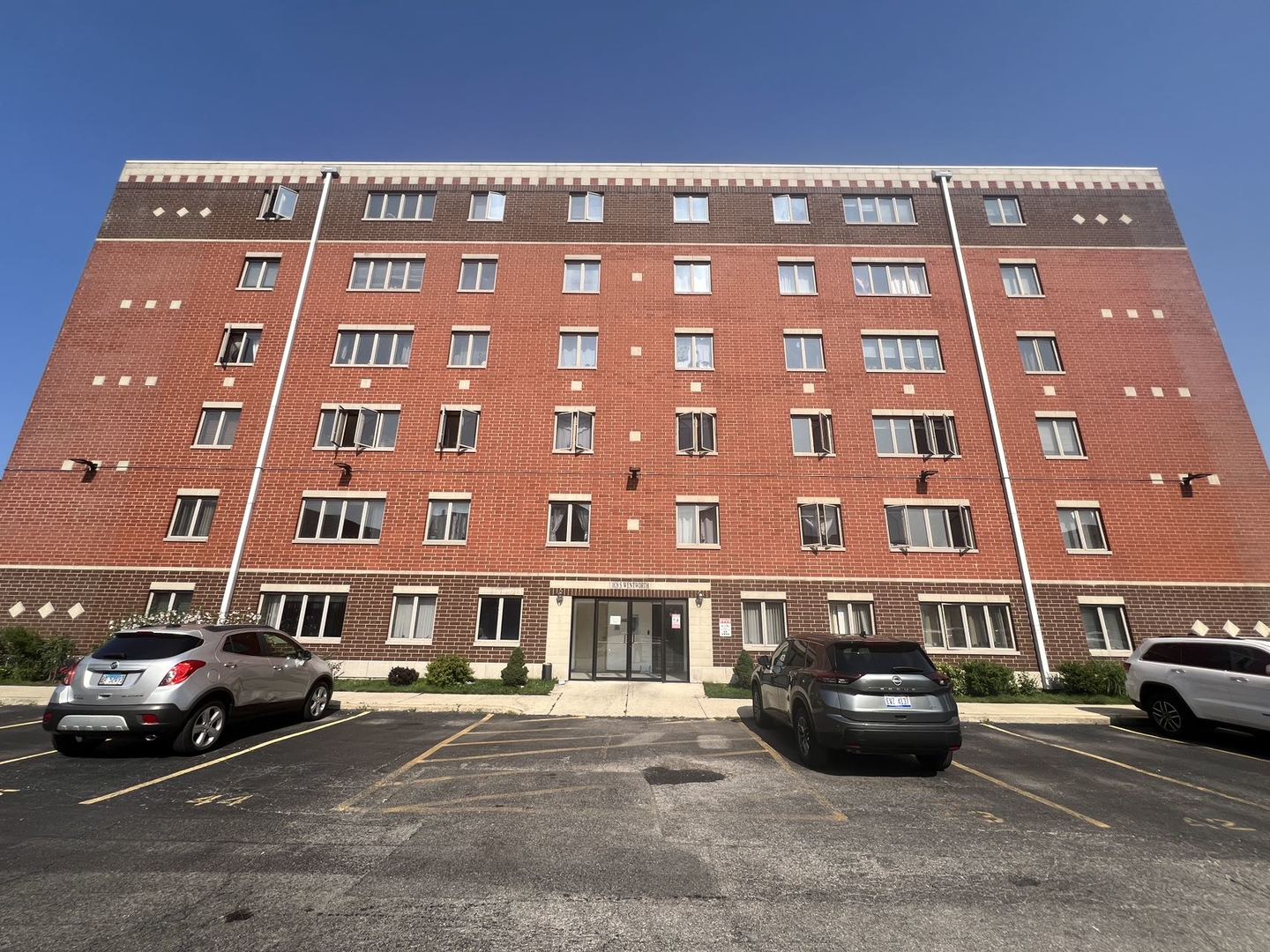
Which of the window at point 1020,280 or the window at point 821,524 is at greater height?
the window at point 1020,280

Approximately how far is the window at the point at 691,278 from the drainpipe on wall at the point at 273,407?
15.6 m

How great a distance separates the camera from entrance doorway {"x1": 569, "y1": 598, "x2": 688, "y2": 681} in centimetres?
1795

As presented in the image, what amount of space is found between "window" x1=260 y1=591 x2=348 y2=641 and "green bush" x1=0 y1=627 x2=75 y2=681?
5.26 meters

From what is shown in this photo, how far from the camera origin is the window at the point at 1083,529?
1856 cm

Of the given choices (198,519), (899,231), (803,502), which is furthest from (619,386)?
(198,519)

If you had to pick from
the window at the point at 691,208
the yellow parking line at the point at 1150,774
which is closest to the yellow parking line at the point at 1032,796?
the yellow parking line at the point at 1150,774

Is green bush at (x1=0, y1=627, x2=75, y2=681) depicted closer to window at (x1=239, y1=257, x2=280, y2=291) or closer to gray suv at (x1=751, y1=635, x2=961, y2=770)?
window at (x1=239, y1=257, x2=280, y2=291)

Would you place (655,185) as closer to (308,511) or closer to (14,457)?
(308,511)

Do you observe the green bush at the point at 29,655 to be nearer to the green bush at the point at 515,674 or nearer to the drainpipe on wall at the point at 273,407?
the drainpipe on wall at the point at 273,407

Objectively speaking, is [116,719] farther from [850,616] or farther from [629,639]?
[850,616]

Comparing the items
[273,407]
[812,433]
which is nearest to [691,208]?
[812,433]

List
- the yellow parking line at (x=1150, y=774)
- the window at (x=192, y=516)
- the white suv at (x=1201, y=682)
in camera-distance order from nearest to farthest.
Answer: the yellow parking line at (x=1150, y=774) < the white suv at (x=1201, y=682) < the window at (x=192, y=516)

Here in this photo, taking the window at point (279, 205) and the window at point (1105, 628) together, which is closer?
the window at point (1105, 628)

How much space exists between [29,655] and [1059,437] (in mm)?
36127
